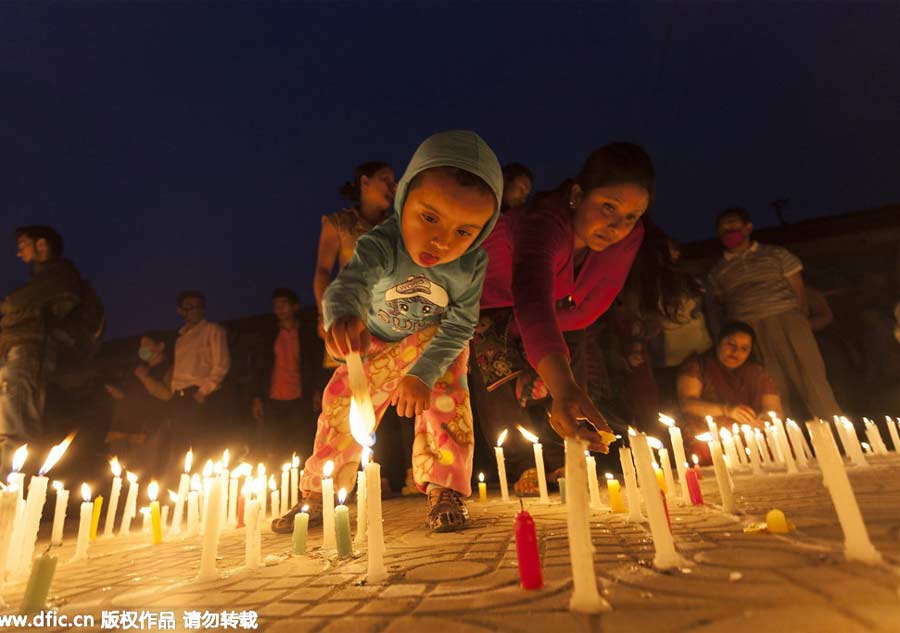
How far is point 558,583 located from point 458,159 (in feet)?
6.70

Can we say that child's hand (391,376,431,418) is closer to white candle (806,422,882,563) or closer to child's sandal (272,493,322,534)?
child's sandal (272,493,322,534)

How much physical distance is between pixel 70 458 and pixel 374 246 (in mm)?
8985

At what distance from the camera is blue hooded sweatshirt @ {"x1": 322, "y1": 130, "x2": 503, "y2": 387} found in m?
2.59

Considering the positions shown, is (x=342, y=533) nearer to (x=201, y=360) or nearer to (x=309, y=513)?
(x=309, y=513)

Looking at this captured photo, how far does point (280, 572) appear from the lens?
77.7 inches

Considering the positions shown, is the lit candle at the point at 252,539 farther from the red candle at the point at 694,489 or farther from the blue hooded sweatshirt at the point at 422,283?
the red candle at the point at 694,489

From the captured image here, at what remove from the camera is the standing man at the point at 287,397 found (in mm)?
6695

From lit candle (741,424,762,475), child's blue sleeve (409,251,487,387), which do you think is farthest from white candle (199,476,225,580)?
lit candle (741,424,762,475)

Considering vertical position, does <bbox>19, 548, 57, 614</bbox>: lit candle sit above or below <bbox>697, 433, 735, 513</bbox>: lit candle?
below

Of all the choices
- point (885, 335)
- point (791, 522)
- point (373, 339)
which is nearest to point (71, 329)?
point (373, 339)

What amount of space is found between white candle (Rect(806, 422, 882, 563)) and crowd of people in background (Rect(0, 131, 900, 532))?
68 centimetres

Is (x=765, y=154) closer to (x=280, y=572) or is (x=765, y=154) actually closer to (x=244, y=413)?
(x=244, y=413)

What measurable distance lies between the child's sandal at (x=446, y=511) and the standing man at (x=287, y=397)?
416 cm

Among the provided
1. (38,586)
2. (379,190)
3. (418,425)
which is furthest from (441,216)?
(38,586)
